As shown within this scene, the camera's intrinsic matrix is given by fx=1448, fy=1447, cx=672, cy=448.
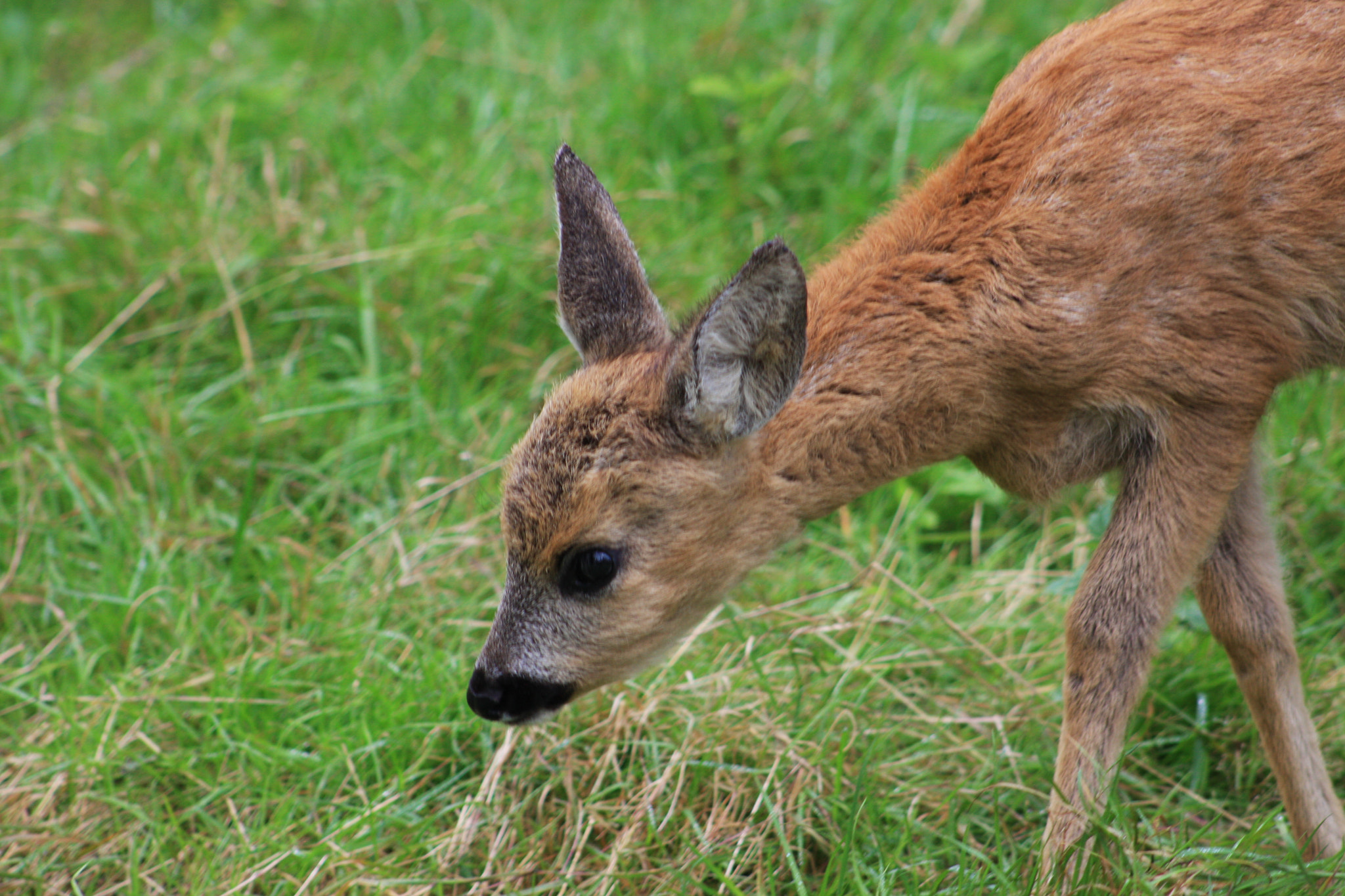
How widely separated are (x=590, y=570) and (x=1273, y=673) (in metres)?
1.90

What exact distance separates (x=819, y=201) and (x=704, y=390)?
3.01 metres

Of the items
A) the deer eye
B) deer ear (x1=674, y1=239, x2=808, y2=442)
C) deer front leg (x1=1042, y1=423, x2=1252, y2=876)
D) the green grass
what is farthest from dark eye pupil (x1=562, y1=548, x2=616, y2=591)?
deer front leg (x1=1042, y1=423, x2=1252, y2=876)

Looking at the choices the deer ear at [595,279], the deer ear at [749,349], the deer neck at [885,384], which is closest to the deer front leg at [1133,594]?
the deer neck at [885,384]

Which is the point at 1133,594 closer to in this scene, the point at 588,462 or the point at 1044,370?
the point at 1044,370

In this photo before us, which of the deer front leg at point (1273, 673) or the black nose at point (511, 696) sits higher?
the black nose at point (511, 696)

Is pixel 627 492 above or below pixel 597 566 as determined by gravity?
above

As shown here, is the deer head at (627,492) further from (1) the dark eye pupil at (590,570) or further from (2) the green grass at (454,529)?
(2) the green grass at (454,529)

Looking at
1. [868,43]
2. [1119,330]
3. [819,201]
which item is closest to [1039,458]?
[1119,330]

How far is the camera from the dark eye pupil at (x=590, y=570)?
3.72 m

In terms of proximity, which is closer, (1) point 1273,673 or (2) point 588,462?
(2) point 588,462

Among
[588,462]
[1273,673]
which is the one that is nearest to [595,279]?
[588,462]

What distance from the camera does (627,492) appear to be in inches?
144

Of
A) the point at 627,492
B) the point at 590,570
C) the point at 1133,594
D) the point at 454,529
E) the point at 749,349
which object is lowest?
the point at 454,529

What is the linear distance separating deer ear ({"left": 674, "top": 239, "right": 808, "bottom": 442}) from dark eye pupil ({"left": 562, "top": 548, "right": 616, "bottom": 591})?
416mm
